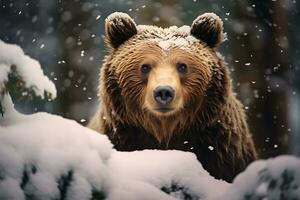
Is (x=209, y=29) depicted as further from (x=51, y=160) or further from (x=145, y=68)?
(x=51, y=160)

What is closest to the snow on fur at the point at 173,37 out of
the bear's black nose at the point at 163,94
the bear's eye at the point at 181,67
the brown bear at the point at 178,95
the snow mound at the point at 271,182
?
the brown bear at the point at 178,95

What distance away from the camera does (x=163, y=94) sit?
163 inches

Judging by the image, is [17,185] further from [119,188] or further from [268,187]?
[268,187]

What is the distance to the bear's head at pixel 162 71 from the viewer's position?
4352 millimetres

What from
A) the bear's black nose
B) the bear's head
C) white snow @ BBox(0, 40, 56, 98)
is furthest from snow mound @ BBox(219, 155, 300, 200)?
white snow @ BBox(0, 40, 56, 98)

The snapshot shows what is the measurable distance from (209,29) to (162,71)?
42 centimetres

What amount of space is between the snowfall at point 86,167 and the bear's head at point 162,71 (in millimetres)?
258

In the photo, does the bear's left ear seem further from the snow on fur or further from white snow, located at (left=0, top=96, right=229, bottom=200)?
white snow, located at (left=0, top=96, right=229, bottom=200)

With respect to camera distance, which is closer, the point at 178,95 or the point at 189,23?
the point at 178,95

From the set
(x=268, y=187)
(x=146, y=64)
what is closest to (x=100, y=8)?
(x=146, y=64)

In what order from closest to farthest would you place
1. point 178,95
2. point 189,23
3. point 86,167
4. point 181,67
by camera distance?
point 86,167 → point 178,95 → point 181,67 → point 189,23

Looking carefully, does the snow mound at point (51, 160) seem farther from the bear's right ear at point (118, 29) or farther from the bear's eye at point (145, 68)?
the bear's right ear at point (118, 29)

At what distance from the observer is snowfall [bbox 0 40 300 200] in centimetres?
407

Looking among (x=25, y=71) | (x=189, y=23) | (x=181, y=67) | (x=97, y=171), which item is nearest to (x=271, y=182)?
(x=181, y=67)
